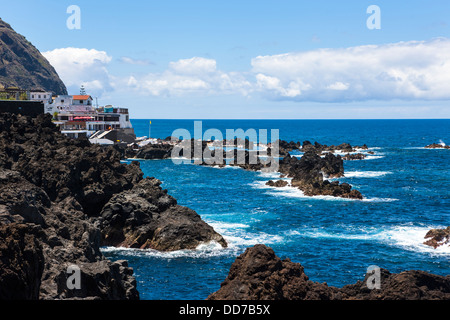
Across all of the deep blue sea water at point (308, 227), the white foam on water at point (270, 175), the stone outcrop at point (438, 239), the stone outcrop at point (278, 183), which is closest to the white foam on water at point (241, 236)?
the deep blue sea water at point (308, 227)

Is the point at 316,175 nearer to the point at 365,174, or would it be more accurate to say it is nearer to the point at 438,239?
the point at 365,174

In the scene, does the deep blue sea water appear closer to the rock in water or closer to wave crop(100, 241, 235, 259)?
wave crop(100, 241, 235, 259)

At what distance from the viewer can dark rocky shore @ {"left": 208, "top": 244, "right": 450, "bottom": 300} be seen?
81.5ft

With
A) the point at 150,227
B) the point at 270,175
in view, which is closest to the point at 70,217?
the point at 150,227

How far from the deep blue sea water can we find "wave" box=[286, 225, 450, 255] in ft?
0.34

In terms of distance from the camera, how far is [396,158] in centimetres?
14162

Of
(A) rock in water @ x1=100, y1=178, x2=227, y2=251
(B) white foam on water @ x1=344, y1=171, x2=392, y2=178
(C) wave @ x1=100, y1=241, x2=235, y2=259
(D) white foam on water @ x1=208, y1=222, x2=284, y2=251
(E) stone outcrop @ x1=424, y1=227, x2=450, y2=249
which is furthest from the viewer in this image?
(B) white foam on water @ x1=344, y1=171, x2=392, y2=178

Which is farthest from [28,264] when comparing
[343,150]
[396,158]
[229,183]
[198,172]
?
[343,150]

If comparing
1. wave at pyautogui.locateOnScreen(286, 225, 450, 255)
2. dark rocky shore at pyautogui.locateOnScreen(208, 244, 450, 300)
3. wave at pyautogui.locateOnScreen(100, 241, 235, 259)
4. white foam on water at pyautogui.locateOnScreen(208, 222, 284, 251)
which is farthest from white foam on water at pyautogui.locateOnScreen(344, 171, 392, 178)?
dark rocky shore at pyautogui.locateOnScreen(208, 244, 450, 300)

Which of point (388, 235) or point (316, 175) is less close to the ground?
point (316, 175)

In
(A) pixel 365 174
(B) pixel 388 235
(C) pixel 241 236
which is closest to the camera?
(C) pixel 241 236

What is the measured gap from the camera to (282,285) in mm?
25562

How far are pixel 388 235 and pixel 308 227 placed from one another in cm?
904
